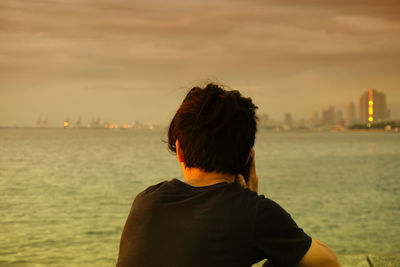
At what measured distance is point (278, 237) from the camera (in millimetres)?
1662

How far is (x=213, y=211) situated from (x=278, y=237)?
26 cm

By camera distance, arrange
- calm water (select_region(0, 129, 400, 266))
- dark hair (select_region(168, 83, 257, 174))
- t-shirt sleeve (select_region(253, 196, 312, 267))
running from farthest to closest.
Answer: calm water (select_region(0, 129, 400, 266)), dark hair (select_region(168, 83, 257, 174)), t-shirt sleeve (select_region(253, 196, 312, 267))

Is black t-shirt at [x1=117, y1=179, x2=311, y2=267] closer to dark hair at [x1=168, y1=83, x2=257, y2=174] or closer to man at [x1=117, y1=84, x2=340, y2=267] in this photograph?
man at [x1=117, y1=84, x2=340, y2=267]

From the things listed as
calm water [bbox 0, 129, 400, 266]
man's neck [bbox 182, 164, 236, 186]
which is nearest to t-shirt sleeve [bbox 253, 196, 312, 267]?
man's neck [bbox 182, 164, 236, 186]

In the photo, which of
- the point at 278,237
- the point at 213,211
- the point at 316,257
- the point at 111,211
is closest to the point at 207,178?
the point at 213,211

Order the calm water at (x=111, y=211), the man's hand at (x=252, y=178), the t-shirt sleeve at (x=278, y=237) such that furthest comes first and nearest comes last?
the calm water at (x=111, y=211) < the man's hand at (x=252, y=178) < the t-shirt sleeve at (x=278, y=237)

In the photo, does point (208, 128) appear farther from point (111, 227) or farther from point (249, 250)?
point (111, 227)

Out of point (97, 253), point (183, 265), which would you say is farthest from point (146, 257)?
point (97, 253)

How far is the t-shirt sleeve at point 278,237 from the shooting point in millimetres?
1642

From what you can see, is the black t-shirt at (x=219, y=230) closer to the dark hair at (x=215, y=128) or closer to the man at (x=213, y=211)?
the man at (x=213, y=211)

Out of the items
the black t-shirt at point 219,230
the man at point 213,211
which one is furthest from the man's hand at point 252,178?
the black t-shirt at point 219,230

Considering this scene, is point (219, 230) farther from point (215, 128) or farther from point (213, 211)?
point (215, 128)

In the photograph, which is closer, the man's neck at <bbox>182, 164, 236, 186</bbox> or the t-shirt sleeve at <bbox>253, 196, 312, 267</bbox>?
the t-shirt sleeve at <bbox>253, 196, 312, 267</bbox>

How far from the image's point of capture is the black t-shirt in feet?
5.39
